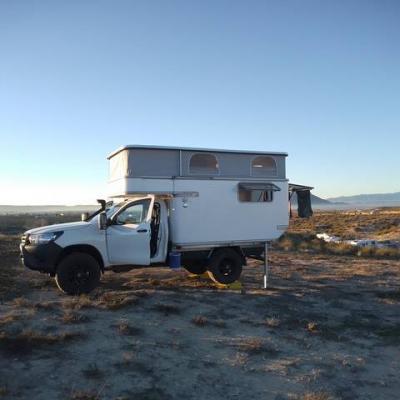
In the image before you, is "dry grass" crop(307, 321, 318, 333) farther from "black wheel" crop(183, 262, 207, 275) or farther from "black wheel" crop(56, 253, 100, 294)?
"black wheel" crop(56, 253, 100, 294)

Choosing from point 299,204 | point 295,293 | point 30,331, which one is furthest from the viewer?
point 299,204

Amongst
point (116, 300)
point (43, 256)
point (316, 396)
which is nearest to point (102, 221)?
point (43, 256)

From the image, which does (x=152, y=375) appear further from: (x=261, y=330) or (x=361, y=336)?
(x=361, y=336)

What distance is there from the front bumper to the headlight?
0.09 meters

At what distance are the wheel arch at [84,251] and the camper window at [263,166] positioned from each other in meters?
4.28

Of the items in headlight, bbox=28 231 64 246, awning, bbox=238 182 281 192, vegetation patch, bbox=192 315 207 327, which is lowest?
vegetation patch, bbox=192 315 207 327

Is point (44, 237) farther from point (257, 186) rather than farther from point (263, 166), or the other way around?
point (263, 166)

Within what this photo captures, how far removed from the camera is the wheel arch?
33.7 ft

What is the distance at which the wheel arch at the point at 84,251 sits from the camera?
10273 mm

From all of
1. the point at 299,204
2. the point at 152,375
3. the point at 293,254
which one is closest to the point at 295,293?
the point at 299,204

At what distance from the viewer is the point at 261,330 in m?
8.06

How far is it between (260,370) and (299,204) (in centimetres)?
737

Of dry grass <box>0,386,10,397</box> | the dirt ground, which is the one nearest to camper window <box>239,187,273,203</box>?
the dirt ground

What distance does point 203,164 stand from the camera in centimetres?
1152
